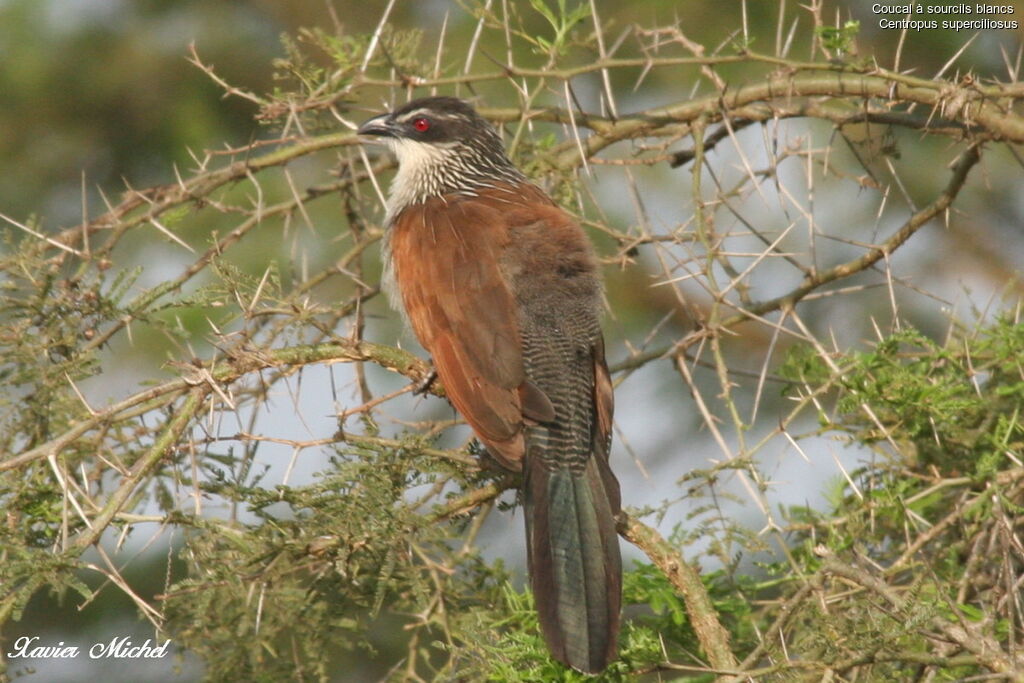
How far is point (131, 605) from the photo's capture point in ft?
17.4

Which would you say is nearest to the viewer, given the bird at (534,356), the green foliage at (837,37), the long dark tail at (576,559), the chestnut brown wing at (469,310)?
the long dark tail at (576,559)

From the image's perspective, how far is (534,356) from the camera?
3.08 m

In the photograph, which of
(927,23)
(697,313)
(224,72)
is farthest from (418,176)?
(224,72)

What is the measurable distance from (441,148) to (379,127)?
32 centimetres

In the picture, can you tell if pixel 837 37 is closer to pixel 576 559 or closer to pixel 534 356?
pixel 534 356

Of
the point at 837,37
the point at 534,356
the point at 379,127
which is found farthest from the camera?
the point at 379,127

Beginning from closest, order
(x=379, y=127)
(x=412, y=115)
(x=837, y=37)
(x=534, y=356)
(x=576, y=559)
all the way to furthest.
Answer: (x=576, y=559) → (x=837, y=37) → (x=534, y=356) → (x=379, y=127) → (x=412, y=115)

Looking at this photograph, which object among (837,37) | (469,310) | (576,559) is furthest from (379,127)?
(576,559)

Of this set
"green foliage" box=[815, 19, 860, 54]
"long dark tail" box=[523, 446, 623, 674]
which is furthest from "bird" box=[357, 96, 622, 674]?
"green foliage" box=[815, 19, 860, 54]

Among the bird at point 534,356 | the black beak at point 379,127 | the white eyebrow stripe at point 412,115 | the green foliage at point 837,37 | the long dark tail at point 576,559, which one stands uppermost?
the white eyebrow stripe at point 412,115

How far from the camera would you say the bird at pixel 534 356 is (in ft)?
8.28

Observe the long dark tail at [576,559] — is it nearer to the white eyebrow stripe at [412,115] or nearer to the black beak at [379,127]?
the black beak at [379,127]

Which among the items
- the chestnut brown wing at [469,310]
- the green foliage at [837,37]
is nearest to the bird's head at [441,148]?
the chestnut brown wing at [469,310]

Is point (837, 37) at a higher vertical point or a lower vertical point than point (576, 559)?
higher
